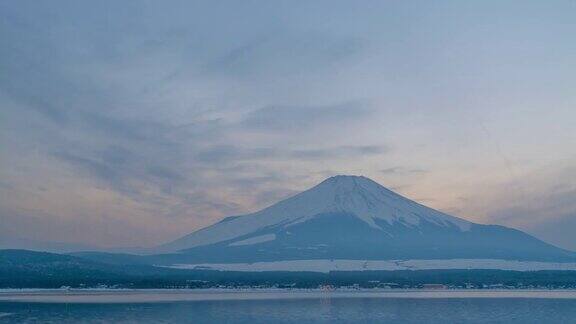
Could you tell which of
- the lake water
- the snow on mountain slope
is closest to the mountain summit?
the snow on mountain slope

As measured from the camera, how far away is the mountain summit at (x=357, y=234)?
13238cm

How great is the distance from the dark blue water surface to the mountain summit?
80087 millimetres

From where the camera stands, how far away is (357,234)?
146 metres

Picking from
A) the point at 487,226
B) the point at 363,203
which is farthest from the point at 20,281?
the point at 487,226

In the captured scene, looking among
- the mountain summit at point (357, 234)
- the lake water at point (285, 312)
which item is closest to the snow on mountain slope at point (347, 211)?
the mountain summit at point (357, 234)

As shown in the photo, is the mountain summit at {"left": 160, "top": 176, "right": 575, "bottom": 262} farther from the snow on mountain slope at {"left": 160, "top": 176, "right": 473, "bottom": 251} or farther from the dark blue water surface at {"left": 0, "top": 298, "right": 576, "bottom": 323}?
the dark blue water surface at {"left": 0, "top": 298, "right": 576, "bottom": 323}

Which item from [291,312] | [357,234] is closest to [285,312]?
[291,312]

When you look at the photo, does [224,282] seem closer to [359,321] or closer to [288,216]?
[359,321]

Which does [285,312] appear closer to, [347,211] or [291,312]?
[291,312]

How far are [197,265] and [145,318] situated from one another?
3565 inches

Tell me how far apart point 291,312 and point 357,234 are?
358 feet

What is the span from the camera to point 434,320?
109 ft

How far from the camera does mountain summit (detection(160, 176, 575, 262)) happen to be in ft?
434

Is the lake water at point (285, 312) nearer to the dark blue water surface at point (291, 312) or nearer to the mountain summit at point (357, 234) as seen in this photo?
the dark blue water surface at point (291, 312)
